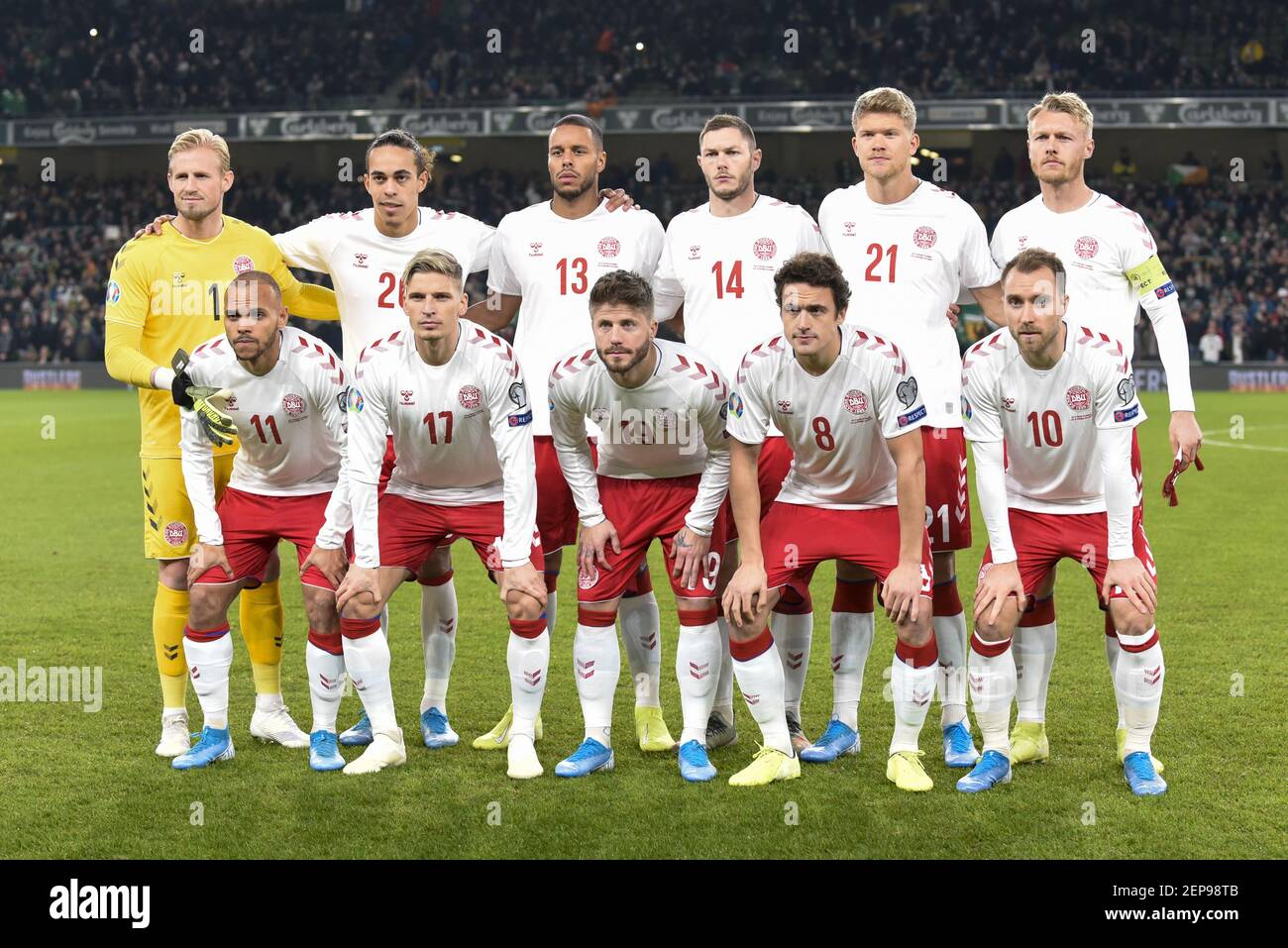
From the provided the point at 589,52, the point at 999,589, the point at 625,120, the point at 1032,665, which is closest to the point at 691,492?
the point at 999,589

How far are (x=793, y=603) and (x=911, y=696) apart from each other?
67 centimetres

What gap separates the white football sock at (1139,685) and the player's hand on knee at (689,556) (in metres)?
1.55

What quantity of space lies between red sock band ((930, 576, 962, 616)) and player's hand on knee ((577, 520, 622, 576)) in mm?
1312

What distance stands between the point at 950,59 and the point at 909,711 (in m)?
31.6

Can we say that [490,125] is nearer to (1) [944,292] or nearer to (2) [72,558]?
(2) [72,558]

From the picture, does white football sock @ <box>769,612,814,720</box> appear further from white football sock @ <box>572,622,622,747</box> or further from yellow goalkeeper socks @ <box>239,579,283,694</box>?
yellow goalkeeper socks @ <box>239,579,283,694</box>

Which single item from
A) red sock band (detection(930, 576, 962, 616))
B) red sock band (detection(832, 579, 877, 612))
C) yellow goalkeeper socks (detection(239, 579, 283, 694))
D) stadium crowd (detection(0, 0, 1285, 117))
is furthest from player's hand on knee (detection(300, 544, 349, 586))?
stadium crowd (detection(0, 0, 1285, 117))

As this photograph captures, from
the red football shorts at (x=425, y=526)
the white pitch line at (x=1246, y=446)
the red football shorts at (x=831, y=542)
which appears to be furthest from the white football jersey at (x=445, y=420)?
the white pitch line at (x=1246, y=446)

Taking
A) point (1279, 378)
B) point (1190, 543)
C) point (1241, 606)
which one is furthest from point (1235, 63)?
point (1241, 606)

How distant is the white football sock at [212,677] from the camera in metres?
5.48

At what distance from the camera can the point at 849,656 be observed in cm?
555

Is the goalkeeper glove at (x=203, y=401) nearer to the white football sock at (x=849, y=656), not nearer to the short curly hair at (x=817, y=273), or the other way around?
the short curly hair at (x=817, y=273)

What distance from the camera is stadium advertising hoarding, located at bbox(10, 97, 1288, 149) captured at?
3159 centimetres

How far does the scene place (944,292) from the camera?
550 cm
